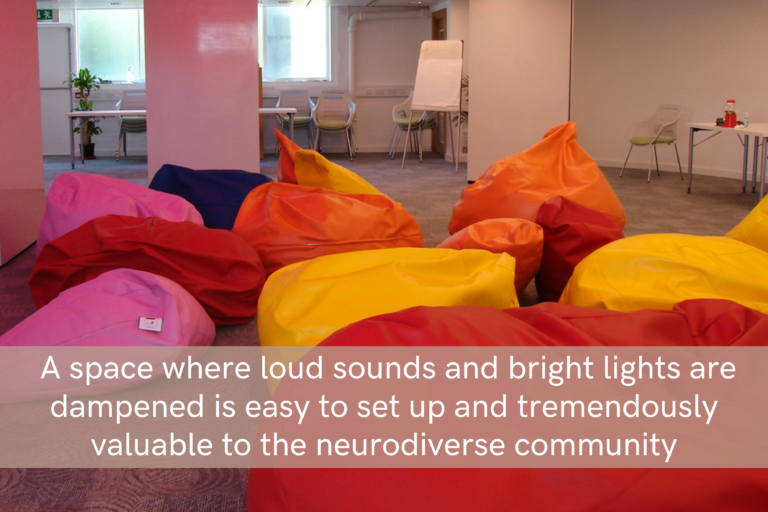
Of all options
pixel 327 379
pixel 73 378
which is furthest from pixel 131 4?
pixel 327 379

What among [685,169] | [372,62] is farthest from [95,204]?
[372,62]

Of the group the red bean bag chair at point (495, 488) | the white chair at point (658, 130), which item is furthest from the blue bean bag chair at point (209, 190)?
the white chair at point (658, 130)

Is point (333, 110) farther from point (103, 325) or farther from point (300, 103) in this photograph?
point (103, 325)

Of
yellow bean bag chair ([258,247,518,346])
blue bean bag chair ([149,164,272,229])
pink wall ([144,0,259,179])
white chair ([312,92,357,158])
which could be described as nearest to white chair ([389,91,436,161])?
white chair ([312,92,357,158])

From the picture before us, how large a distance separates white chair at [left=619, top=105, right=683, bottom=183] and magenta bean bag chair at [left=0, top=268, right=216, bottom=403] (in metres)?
6.96

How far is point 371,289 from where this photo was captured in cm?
230

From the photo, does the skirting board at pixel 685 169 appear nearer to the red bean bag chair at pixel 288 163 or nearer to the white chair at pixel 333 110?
the white chair at pixel 333 110

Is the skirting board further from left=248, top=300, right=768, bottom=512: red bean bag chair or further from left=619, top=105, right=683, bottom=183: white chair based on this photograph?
left=248, top=300, right=768, bottom=512: red bean bag chair

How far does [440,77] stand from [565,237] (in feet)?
21.6

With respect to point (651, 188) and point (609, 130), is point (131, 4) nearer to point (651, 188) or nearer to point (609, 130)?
point (609, 130)

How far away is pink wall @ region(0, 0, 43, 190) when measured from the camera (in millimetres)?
4484

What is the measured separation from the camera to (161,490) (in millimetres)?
2037

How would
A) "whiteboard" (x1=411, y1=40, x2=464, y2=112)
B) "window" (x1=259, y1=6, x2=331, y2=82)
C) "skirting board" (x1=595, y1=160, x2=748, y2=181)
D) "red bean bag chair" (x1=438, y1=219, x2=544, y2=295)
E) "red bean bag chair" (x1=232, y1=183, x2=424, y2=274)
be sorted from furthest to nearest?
"window" (x1=259, y1=6, x2=331, y2=82), "whiteboard" (x1=411, y1=40, x2=464, y2=112), "skirting board" (x1=595, y1=160, x2=748, y2=181), "red bean bag chair" (x1=232, y1=183, x2=424, y2=274), "red bean bag chair" (x1=438, y1=219, x2=544, y2=295)

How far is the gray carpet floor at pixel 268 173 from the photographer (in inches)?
78.2
